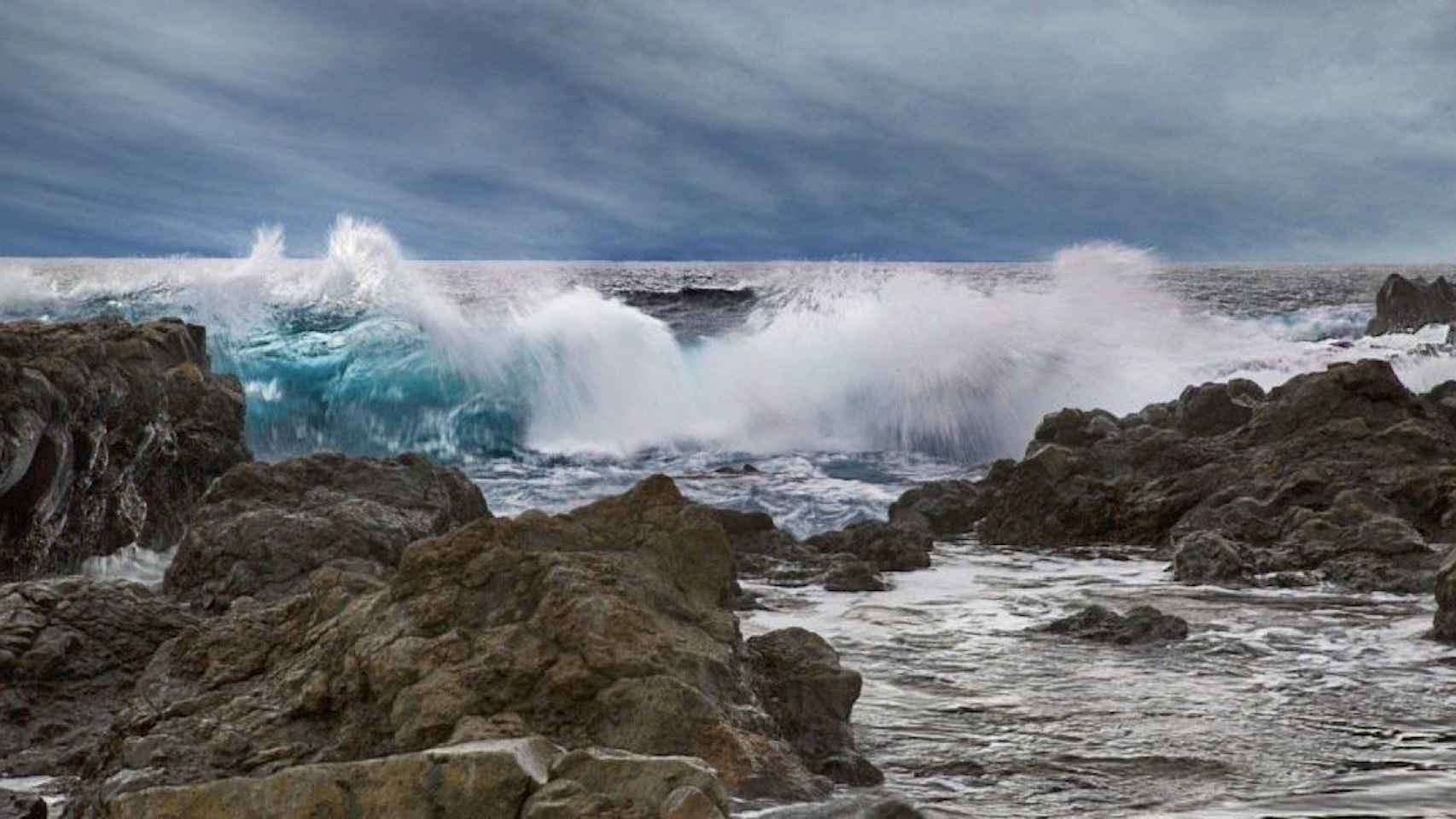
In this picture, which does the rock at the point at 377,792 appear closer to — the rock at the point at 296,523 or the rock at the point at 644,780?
the rock at the point at 644,780

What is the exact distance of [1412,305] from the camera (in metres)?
27.5

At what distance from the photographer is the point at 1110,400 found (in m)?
20.0

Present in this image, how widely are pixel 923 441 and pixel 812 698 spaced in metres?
15.4

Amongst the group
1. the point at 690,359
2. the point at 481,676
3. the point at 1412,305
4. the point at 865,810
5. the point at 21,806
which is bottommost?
the point at 21,806

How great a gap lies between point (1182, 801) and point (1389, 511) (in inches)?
245

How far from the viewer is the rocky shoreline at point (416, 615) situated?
8.78 feet

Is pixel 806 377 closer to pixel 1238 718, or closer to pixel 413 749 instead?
pixel 1238 718

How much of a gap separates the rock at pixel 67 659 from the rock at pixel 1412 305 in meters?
26.5

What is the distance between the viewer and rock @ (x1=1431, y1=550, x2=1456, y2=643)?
575 centimetres

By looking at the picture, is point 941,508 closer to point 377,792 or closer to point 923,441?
point 923,441

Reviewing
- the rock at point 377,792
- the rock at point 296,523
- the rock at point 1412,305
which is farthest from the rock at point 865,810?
the rock at point 1412,305

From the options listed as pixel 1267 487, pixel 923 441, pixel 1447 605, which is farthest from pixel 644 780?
pixel 923 441

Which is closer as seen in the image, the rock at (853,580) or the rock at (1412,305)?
the rock at (853,580)

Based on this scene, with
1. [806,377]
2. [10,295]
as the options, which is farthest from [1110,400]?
[10,295]
